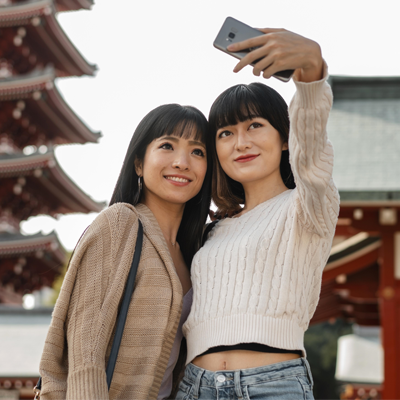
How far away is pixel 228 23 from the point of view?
1.71 meters

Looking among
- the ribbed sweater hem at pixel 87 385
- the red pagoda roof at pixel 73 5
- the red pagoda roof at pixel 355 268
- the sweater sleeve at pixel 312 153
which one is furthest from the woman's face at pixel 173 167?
the red pagoda roof at pixel 73 5

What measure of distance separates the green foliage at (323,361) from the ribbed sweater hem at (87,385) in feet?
81.1

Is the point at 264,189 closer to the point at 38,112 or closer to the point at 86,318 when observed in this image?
the point at 86,318

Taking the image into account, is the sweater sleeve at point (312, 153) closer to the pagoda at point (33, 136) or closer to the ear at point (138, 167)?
the ear at point (138, 167)

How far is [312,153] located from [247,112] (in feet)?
1.46

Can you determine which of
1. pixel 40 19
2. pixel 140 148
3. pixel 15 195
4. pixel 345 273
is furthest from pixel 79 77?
pixel 140 148

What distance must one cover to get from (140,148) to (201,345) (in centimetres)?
83

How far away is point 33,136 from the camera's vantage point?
39.7 ft

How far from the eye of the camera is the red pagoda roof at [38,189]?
34.8ft

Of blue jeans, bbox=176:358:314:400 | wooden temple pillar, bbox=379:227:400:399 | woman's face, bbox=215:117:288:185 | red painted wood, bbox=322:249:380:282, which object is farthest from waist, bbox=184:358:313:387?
red painted wood, bbox=322:249:380:282

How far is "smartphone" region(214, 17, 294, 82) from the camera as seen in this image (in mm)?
1654

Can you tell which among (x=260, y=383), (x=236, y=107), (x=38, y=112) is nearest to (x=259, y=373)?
(x=260, y=383)

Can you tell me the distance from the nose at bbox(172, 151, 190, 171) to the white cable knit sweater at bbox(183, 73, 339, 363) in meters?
0.36

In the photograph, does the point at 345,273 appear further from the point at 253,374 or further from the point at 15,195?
the point at 15,195
